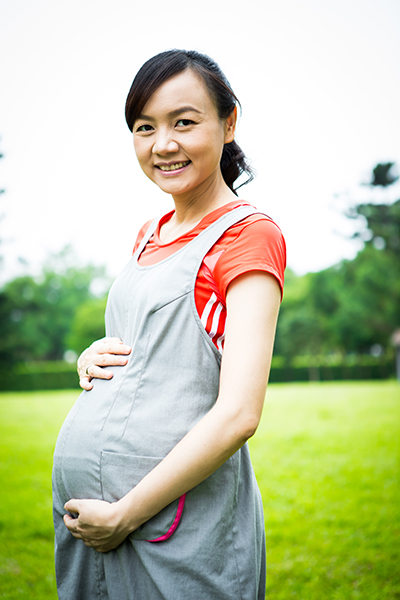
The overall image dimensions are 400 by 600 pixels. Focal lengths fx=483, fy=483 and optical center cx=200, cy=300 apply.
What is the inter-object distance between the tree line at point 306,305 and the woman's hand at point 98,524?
24893 mm

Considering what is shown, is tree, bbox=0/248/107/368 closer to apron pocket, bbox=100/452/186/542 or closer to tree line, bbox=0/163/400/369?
tree line, bbox=0/163/400/369

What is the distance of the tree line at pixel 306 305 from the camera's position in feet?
82.8

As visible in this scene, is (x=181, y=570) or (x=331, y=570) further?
(x=331, y=570)

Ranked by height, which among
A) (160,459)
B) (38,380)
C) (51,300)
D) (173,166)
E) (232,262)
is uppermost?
(51,300)

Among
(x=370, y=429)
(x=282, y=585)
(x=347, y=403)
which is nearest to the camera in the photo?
(x=282, y=585)

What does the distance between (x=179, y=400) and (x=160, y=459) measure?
0.13 m

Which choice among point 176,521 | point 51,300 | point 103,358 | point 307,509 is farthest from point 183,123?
point 51,300

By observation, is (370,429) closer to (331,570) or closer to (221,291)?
(331,570)

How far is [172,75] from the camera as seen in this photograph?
43.5 inches

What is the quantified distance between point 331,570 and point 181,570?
8.38ft

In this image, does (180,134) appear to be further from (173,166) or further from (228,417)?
(228,417)

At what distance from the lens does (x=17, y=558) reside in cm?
328

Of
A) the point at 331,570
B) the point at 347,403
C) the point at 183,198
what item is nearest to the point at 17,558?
the point at 331,570

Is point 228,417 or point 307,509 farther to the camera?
point 307,509
